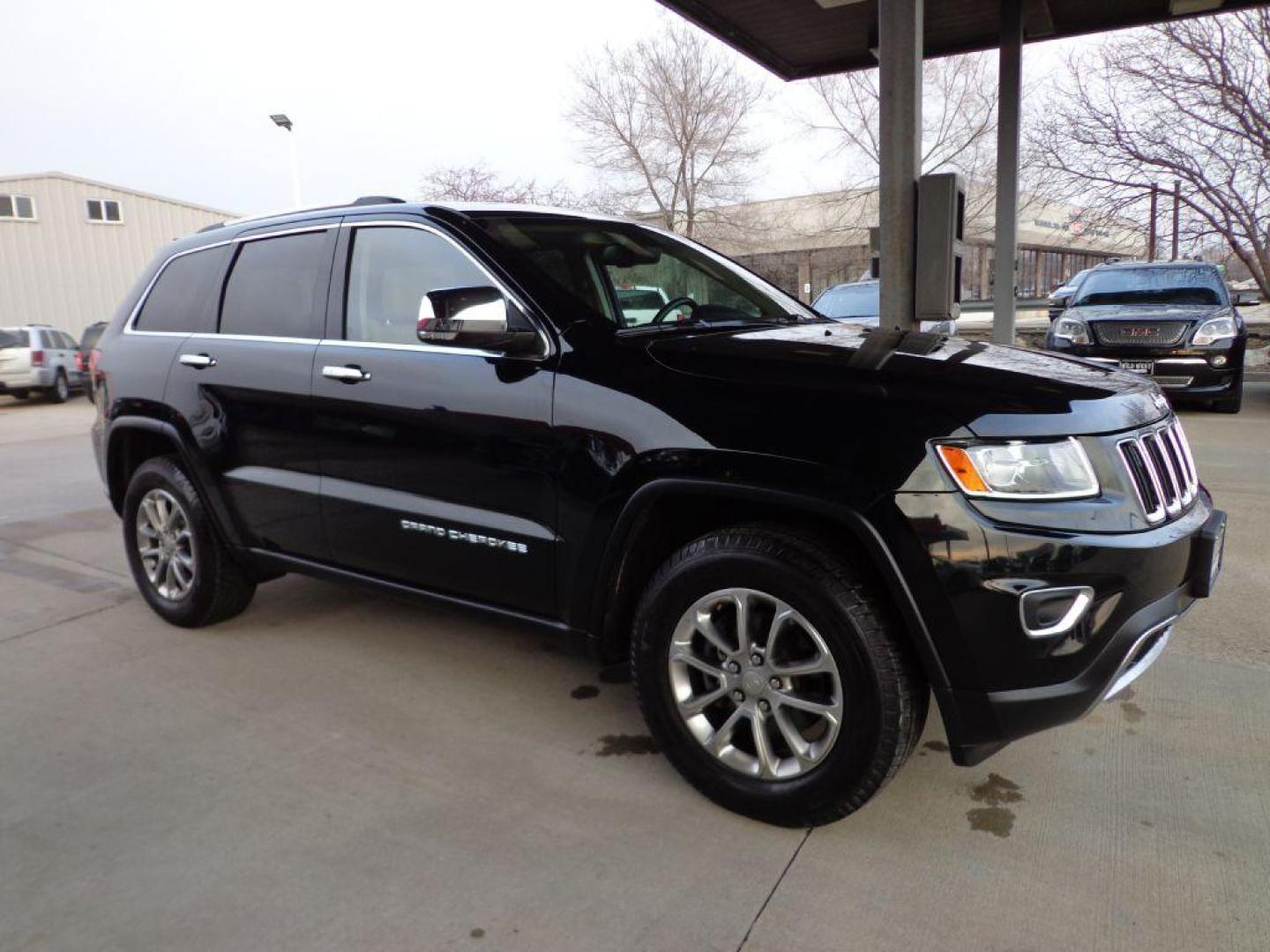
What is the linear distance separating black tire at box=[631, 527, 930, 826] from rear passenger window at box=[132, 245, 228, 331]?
2.60m

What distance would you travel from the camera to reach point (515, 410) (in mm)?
2900

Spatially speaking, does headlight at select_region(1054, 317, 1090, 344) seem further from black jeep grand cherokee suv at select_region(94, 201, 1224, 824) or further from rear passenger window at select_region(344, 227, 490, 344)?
rear passenger window at select_region(344, 227, 490, 344)

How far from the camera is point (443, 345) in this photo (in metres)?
3.13

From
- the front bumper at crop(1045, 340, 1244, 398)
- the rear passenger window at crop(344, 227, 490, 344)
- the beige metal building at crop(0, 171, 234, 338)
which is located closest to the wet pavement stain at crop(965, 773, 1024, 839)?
the rear passenger window at crop(344, 227, 490, 344)

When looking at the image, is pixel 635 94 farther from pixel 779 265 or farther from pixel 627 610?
pixel 627 610

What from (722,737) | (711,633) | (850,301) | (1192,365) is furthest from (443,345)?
(850,301)

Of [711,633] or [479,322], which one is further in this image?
[479,322]

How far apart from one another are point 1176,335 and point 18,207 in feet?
99.0

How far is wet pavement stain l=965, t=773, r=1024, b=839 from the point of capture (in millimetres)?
2586

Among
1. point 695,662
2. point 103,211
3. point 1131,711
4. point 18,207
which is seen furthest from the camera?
point 103,211

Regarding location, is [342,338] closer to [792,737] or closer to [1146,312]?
[792,737]

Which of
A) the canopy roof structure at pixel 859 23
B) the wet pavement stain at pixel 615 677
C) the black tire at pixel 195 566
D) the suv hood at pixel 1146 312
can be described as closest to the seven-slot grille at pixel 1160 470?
the wet pavement stain at pixel 615 677

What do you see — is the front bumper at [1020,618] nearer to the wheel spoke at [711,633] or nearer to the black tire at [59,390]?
the wheel spoke at [711,633]

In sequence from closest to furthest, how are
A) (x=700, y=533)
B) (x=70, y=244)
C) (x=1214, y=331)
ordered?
(x=700, y=533) → (x=1214, y=331) → (x=70, y=244)
